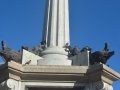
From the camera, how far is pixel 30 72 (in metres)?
12.5

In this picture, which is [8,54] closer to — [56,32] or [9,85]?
[9,85]

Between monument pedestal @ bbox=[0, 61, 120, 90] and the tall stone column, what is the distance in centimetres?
134

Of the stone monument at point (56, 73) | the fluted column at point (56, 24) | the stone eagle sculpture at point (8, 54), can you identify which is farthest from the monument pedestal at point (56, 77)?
the fluted column at point (56, 24)

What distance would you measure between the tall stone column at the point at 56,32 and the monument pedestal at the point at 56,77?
1345 mm

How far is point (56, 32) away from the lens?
1551cm

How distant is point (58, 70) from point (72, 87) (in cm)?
74

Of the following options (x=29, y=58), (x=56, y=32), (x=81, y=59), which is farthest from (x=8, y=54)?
(x=56, y=32)

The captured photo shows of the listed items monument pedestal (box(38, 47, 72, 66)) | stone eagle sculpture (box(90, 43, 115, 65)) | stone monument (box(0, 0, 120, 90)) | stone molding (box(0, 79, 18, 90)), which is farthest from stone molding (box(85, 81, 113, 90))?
stone molding (box(0, 79, 18, 90))

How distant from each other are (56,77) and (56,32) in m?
3.38

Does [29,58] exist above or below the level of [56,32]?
below

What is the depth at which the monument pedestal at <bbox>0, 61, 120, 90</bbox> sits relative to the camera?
1236 centimetres

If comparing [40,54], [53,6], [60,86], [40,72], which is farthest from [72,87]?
[53,6]

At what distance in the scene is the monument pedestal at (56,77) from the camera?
40.5 feet

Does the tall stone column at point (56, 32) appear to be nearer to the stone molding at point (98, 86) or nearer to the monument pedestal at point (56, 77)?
the monument pedestal at point (56, 77)
